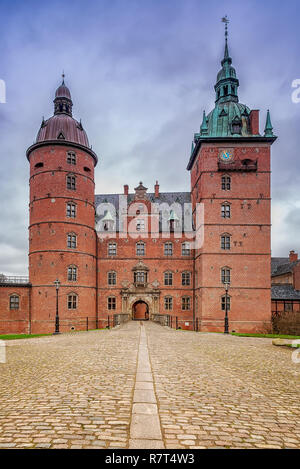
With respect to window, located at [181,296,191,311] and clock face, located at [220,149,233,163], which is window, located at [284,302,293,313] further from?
clock face, located at [220,149,233,163]

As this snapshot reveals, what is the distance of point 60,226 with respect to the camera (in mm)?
34625

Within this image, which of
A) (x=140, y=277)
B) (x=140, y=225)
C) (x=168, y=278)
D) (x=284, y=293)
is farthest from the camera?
(x=140, y=225)

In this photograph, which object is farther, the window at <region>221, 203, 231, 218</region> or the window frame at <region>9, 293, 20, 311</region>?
the window at <region>221, 203, 231, 218</region>

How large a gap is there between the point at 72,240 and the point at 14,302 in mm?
7839

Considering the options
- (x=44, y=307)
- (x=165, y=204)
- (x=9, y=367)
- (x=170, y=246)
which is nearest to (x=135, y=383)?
(x=9, y=367)

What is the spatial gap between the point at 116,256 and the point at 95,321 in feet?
23.6

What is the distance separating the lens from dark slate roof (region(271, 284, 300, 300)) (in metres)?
38.3

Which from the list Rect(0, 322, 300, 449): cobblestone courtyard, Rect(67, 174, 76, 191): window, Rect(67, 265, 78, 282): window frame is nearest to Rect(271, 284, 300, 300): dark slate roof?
Rect(67, 265, 78, 282): window frame

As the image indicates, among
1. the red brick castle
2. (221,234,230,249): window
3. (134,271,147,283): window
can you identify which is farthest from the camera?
(134,271,147,283): window

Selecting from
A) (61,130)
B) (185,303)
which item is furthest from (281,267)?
(61,130)

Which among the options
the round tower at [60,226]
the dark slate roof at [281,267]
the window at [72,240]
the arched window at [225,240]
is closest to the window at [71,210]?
the round tower at [60,226]

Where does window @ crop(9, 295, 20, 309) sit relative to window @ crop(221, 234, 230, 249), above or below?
below

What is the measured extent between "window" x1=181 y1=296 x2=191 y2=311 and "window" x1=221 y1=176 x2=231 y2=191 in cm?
1234

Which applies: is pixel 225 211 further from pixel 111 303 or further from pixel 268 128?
pixel 111 303
